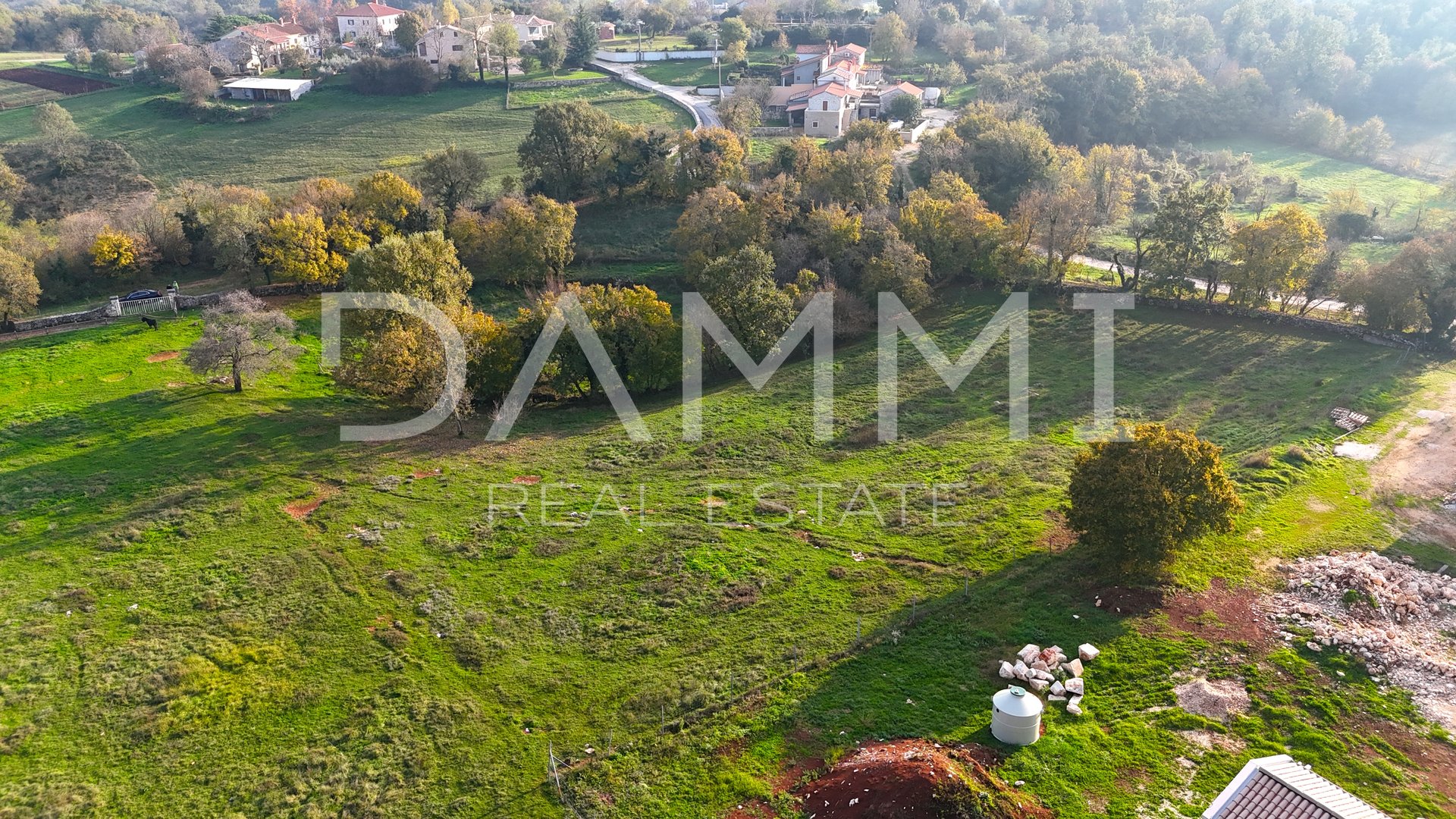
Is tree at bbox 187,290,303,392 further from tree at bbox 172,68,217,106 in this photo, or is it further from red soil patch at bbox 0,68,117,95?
red soil patch at bbox 0,68,117,95

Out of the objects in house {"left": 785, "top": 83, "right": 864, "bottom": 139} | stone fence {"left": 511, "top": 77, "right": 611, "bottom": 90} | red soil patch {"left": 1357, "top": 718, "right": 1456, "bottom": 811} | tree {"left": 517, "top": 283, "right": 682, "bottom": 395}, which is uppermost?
stone fence {"left": 511, "top": 77, "right": 611, "bottom": 90}

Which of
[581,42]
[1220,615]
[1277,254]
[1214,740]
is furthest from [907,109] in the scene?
[1214,740]

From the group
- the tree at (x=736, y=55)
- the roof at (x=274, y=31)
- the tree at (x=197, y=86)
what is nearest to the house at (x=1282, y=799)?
the tree at (x=736, y=55)

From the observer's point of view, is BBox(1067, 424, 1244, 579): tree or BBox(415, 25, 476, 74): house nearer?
BBox(1067, 424, 1244, 579): tree

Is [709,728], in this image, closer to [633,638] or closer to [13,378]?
[633,638]

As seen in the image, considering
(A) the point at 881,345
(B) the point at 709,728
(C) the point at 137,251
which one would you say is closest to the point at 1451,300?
(A) the point at 881,345

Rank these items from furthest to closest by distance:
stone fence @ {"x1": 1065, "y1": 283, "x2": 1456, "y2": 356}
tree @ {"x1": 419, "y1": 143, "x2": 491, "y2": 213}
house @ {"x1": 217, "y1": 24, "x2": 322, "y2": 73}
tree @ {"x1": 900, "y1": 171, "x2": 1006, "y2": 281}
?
1. house @ {"x1": 217, "y1": 24, "x2": 322, "y2": 73}
2. tree @ {"x1": 419, "y1": 143, "x2": 491, "y2": 213}
3. tree @ {"x1": 900, "y1": 171, "x2": 1006, "y2": 281}
4. stone fence @ {"x1": 1065, "y1": 283, "x2": 1456, "y2": 356}

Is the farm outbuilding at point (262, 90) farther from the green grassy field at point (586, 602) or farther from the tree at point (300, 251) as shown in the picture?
Result: the green grassy field at point (586, 602)

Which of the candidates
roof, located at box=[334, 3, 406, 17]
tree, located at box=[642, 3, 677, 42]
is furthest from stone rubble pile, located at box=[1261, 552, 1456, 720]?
roof, located at box=[334, 3, 406, 17]
